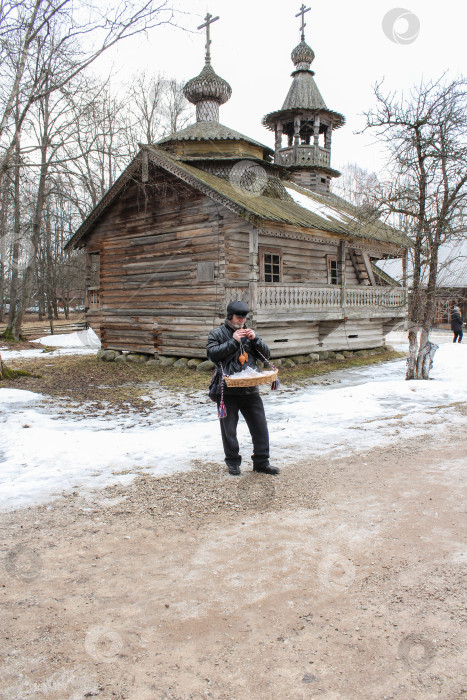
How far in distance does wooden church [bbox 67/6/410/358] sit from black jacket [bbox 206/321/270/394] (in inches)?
301

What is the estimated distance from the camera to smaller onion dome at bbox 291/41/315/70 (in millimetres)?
24422

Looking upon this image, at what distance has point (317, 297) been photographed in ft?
52.6

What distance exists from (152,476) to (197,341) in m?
9.32

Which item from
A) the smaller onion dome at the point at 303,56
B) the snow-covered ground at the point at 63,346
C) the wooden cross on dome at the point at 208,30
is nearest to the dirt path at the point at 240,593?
the snow-covered ground at the point at 63,346

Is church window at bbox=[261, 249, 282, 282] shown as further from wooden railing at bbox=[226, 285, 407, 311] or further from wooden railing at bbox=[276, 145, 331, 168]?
wooden railing at bbox=[276, 145, 331, 168]

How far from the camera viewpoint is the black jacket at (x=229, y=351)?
5.55m

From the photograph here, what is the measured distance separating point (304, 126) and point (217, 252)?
44.2 feet

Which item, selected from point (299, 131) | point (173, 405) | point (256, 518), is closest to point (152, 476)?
point (256, 518)

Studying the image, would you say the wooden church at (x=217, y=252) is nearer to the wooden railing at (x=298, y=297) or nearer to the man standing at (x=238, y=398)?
the wooden railing at (x=298, y=297)

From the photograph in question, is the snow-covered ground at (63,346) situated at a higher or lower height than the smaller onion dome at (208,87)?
lower

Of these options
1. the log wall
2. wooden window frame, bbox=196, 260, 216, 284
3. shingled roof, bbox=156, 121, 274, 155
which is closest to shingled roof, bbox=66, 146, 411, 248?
the log wall

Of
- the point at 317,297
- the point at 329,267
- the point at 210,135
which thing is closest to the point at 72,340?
the point at 210,135

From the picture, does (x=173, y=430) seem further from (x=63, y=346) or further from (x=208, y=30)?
(x=63, y=346)

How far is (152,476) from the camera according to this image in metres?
5.70
